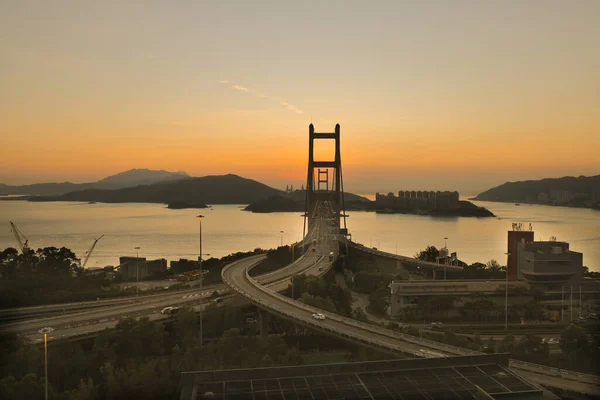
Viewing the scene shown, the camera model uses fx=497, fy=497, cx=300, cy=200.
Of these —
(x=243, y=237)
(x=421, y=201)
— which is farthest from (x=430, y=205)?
(x=243, y=237)

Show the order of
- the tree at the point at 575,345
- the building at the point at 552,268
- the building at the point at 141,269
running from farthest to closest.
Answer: the building at the point at 141,269 < the building at the point at 552,268 < the tree at the point at 575,345

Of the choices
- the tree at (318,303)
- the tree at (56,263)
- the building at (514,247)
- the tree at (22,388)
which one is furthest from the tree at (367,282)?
the tree at (22,388)

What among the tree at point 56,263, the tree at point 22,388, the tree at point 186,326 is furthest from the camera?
the tree at point 56,263

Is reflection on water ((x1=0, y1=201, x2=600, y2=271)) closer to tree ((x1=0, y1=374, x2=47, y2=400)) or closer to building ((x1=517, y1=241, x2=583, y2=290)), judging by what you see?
building ((x1=517, y1=241, x2=583, y2=290))

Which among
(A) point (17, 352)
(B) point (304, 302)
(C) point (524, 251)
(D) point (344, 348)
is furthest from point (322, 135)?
(A) point (17, 352)

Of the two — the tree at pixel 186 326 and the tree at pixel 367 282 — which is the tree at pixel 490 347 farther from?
the tree at pixel 367 282

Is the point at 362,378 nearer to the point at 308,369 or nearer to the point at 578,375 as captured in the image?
the point at 308,369
